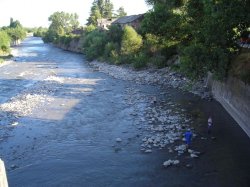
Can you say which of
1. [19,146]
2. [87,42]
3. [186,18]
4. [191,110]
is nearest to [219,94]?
[191,110]

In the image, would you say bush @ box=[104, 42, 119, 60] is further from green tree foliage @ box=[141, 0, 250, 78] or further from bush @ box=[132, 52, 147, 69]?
green tree foliage @ box=[141, 0, 250, 78]

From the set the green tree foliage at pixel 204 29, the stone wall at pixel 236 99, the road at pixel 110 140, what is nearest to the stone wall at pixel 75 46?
the road at pixel 110 140

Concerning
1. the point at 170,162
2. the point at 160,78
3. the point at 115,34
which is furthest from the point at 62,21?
the point at 170,162

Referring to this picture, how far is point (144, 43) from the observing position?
54.9 meters

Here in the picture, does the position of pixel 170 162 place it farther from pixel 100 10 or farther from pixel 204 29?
pixel 100 10

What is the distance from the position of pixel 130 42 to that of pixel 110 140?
36.3m

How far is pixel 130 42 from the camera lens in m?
56.4

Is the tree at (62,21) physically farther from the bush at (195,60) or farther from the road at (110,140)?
the bush at (195,60)

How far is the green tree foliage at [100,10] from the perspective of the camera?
115 metres

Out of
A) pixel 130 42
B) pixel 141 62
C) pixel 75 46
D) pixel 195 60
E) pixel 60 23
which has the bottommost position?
pixel 141 62

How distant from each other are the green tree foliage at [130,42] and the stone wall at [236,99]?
28462 millimetres

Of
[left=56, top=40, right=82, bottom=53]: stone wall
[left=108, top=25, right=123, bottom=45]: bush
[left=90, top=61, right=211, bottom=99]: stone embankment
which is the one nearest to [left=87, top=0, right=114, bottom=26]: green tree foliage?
[left=56, top=40, right=82, bottom=53]: stone wall

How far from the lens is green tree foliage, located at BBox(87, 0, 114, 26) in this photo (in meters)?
115

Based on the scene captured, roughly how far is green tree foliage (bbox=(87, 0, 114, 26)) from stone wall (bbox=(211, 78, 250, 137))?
296 feet
